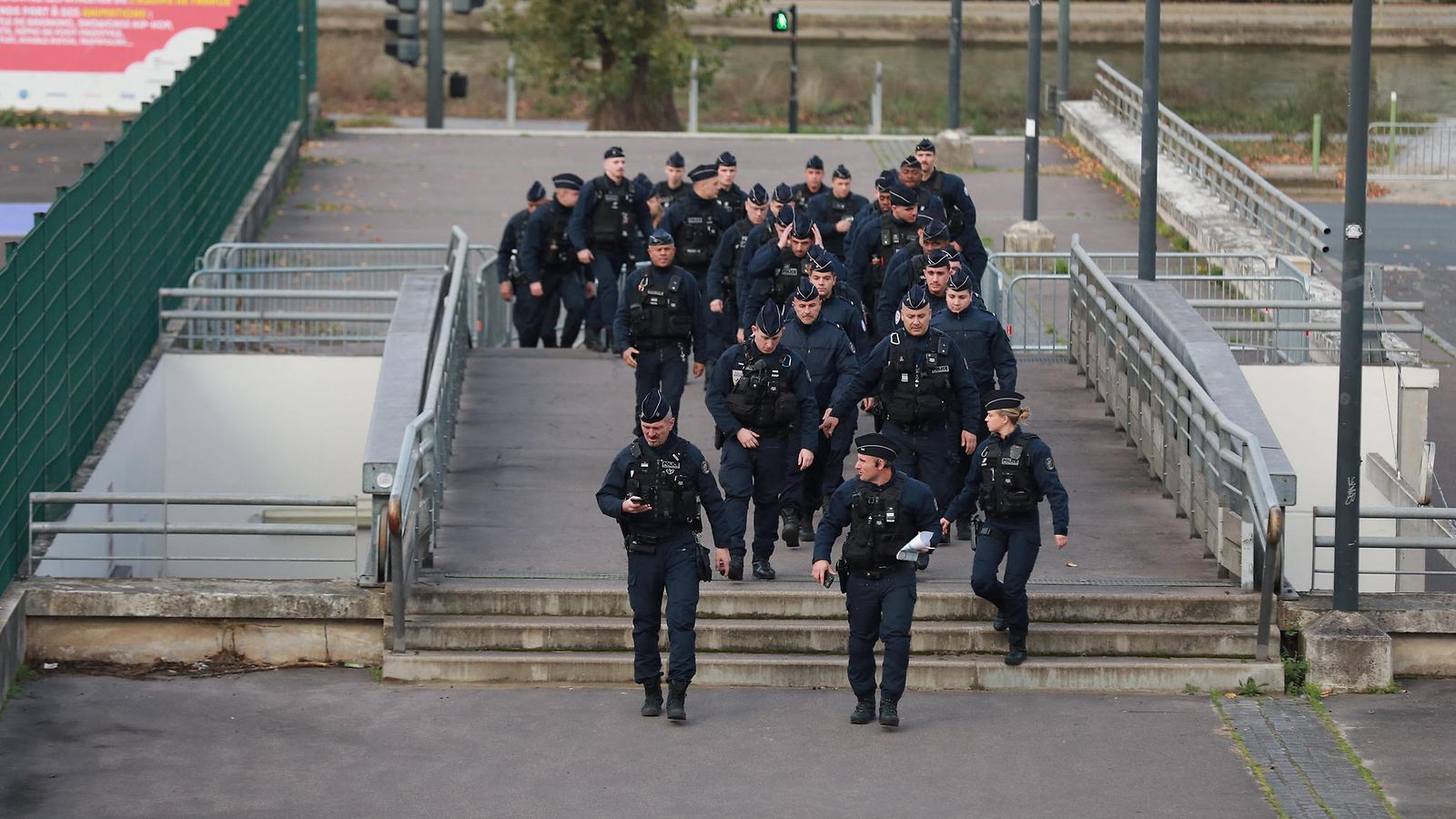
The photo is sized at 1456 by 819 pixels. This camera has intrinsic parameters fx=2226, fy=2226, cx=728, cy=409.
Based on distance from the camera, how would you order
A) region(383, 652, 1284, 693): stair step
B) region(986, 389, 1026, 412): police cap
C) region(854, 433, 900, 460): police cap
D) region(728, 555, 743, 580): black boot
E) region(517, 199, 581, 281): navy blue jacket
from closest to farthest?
region(854, 433, 900, 460): police cap
region(986, 389, 1026, 412): police cap
region(383, 652, 1284, 693): stair step
region(728, 555, 743, 580): black boot
region(517, 199, 581, 281): navy blue jacket

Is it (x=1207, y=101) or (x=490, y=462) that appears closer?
(x=490, y=462)

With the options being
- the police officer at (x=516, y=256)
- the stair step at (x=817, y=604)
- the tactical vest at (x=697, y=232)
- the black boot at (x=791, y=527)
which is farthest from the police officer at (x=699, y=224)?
the stair step at (x=817, y=604)

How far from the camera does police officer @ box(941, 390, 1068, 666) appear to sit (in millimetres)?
11867

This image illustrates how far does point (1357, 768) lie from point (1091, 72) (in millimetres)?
37307

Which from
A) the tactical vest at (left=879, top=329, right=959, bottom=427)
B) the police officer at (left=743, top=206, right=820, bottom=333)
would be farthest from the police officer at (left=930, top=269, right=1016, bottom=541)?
the police officer at (left=743, top=206, right=820, bottom=333)

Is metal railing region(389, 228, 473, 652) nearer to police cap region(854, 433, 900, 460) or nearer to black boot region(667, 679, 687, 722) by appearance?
black boot region(667, 679, 687, 722)

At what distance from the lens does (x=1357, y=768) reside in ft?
35.9

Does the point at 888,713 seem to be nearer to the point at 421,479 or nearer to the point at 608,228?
the point at 421,479

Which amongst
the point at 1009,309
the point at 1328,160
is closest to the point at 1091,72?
the point at 1328,160

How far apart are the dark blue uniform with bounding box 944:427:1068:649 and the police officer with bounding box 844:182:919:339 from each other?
12.3 ft

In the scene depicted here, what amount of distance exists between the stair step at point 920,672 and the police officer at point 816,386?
164 centimetres

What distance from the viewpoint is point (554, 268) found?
750 inches

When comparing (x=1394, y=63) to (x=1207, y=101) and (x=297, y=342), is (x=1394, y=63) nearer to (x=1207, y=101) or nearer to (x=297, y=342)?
(x=1207, y=101)

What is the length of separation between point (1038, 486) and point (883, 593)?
1.20 m
